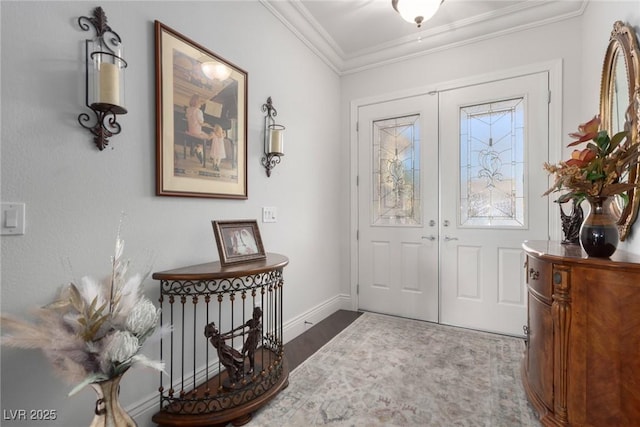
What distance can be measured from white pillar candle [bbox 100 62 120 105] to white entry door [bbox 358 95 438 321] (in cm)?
259

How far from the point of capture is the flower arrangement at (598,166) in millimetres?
1423

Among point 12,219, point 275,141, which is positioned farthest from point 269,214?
point 12,219

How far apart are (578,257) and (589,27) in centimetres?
214

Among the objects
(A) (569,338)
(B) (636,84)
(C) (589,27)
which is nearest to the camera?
(A) (569,338)

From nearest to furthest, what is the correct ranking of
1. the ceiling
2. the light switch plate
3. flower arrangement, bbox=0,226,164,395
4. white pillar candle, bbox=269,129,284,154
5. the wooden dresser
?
flower arrangement, bbox=0,226,164,395 → the light switch plate → the wooden dresser → white pillar candle, bbox=269,129,284,154 → the ceiling

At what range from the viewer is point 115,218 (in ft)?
4.88

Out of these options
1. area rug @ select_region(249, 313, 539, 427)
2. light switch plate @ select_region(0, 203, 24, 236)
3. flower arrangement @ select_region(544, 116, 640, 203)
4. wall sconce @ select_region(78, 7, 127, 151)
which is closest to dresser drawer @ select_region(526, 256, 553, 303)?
flower arrangement @ select_region(544, 116, 640, 203)

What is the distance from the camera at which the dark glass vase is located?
1.43m

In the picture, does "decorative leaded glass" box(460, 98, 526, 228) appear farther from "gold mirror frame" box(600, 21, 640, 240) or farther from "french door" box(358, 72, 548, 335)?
"gold mirror frame" box(600, 21, 640, 240)

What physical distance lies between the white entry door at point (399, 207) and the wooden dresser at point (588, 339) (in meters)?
1.53

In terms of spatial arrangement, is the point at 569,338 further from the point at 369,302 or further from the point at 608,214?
the point at 369,302

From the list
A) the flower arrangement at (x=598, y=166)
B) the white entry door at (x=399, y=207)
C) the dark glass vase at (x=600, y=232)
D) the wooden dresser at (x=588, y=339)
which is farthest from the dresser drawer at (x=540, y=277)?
the white entry door at (x=399, y=207)

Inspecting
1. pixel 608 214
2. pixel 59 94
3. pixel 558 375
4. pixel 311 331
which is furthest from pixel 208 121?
pixel 558 375

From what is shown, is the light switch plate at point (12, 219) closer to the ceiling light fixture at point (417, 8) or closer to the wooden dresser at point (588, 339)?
the wooden dresser at point (588, 339)
